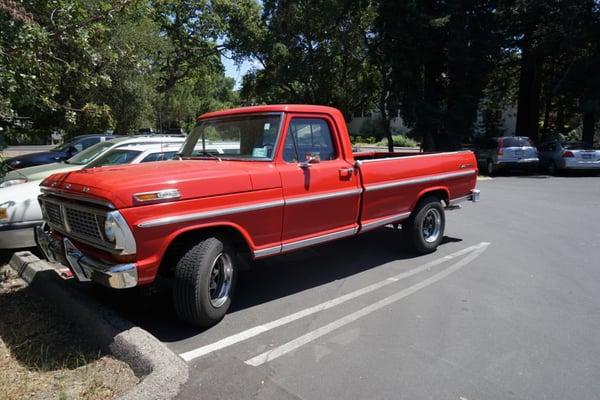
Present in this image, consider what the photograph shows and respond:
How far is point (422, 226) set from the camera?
21.5 ft

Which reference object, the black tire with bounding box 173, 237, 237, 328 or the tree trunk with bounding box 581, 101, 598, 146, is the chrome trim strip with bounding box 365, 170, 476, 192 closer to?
the black tire with bounding box 173, 237, 237, 328

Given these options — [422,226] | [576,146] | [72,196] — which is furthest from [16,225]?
[576,146]

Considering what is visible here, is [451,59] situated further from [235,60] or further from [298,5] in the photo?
[235,60]

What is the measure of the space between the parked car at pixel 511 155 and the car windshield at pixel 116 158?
14.9 meters

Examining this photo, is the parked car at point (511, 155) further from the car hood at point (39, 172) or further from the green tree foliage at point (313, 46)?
the car hood at point (39, 172)

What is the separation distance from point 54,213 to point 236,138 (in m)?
1.98

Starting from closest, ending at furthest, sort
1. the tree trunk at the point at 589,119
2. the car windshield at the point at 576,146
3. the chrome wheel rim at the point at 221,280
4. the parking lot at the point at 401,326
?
the parking lot at the point at 401,326, the chrome wheel rim at the point at 221,280, the car windshield at the point at 576,146, the tree trunk at the point at 589,119

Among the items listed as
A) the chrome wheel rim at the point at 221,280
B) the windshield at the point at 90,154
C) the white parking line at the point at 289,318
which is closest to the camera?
the white parking line at the point at 289,318

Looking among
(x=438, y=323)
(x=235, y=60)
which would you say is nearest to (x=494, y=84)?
(x=235, y=60)

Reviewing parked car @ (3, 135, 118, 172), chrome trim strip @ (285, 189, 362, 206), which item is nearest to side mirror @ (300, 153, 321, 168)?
chrome trim strip @ (285, 189, 362, 206)

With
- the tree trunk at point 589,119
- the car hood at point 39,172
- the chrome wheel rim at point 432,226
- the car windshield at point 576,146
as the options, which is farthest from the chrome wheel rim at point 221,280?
the tree trunk at point 589,119

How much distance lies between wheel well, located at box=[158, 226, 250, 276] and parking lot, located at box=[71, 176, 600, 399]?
57 cm

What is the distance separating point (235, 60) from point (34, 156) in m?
18.3

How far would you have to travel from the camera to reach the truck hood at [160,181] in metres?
3.70
